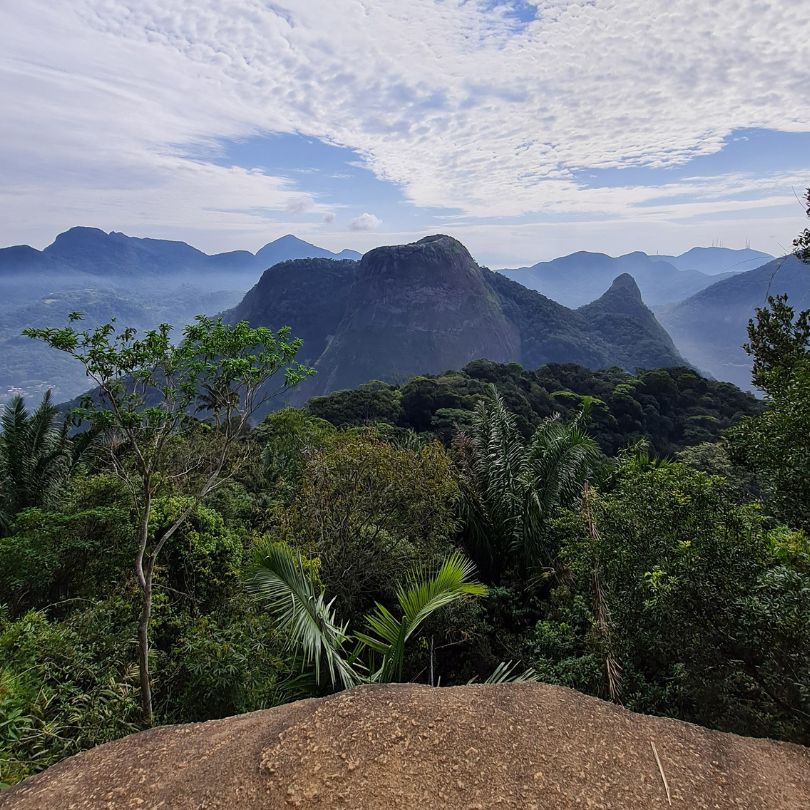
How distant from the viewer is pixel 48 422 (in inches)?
431

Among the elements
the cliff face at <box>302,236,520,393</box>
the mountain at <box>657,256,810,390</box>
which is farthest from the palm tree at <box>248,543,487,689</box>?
the mountain at <box>657,256,810,390</box>

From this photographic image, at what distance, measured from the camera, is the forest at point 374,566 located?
4035mm

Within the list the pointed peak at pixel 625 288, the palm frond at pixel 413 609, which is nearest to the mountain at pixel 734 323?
the pointed peak at pixel 625 288

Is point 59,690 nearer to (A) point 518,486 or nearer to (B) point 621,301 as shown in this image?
(A) point 518,486

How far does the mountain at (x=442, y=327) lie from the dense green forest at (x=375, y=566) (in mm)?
80158

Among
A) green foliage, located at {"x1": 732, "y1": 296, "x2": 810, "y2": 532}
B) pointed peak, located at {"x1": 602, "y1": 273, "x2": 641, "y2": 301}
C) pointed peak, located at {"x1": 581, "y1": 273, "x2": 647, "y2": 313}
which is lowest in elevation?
green foliage, located at {"x1": 732, "y1": 296, "x2": 810, "y2": 532}

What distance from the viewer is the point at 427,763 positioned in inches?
140

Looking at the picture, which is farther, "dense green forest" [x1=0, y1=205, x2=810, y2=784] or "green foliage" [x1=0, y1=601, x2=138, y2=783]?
"dense green forest" [x1=0, y1=205, x2=810, y2=784]

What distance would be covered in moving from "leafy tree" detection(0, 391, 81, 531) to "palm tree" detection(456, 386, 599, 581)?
8382 millimetres

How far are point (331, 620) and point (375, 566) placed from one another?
249cm

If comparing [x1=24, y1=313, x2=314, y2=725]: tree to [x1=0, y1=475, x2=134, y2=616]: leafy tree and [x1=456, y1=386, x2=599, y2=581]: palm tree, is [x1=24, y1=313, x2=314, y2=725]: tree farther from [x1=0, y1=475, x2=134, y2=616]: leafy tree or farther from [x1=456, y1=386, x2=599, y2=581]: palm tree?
[x1=456, y1=386, x2=599, y2=581]: palm tree

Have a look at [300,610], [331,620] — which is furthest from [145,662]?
[331,620]

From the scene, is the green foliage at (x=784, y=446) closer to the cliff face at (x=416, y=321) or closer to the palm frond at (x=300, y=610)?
the palm frond at (x=300, y=610)

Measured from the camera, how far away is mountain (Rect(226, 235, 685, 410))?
97.9m
